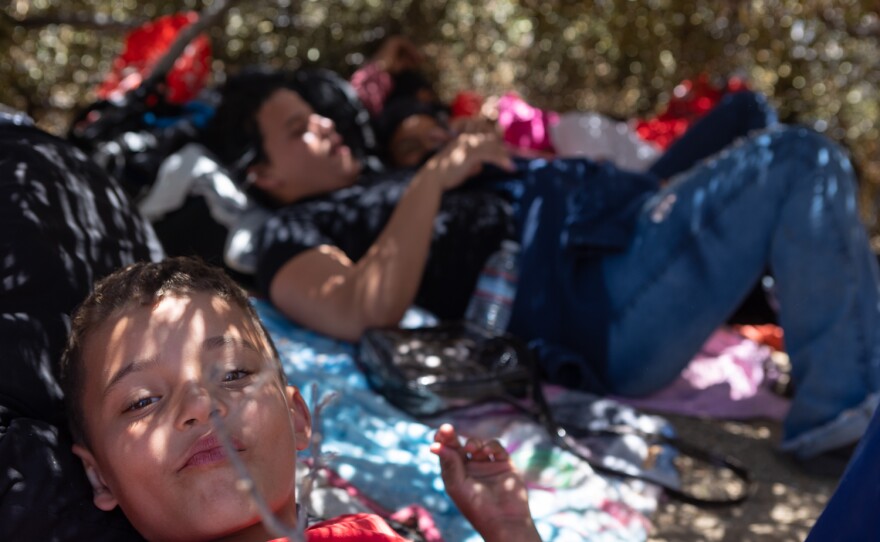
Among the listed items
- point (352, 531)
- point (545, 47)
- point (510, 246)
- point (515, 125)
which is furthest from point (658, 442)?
point (545, 47)

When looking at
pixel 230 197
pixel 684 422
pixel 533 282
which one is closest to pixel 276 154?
pixel 230 197

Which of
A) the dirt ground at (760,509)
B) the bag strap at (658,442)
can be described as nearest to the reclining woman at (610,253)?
the dirt ground at (760,509)

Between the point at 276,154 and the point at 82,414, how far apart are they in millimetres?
2173

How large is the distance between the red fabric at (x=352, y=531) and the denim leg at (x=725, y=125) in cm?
334

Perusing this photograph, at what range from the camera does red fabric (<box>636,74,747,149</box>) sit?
207 inches

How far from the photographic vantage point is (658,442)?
2.96 m

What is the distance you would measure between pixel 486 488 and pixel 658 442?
120 centimetres

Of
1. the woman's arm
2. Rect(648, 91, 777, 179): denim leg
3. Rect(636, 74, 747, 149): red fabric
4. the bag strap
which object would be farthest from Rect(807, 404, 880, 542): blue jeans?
Rect(636, 74, 747, 149): red fabric

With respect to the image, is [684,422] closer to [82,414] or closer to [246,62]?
[82,414]

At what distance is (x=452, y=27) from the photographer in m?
5.84

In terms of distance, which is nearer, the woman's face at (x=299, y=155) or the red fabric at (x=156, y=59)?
the woman's face at (x=299, y=155)

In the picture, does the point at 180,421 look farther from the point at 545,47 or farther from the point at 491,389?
the point at 545,47

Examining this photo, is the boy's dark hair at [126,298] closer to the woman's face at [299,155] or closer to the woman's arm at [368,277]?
the woman's arm at [368,277]

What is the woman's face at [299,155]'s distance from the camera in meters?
3.82
